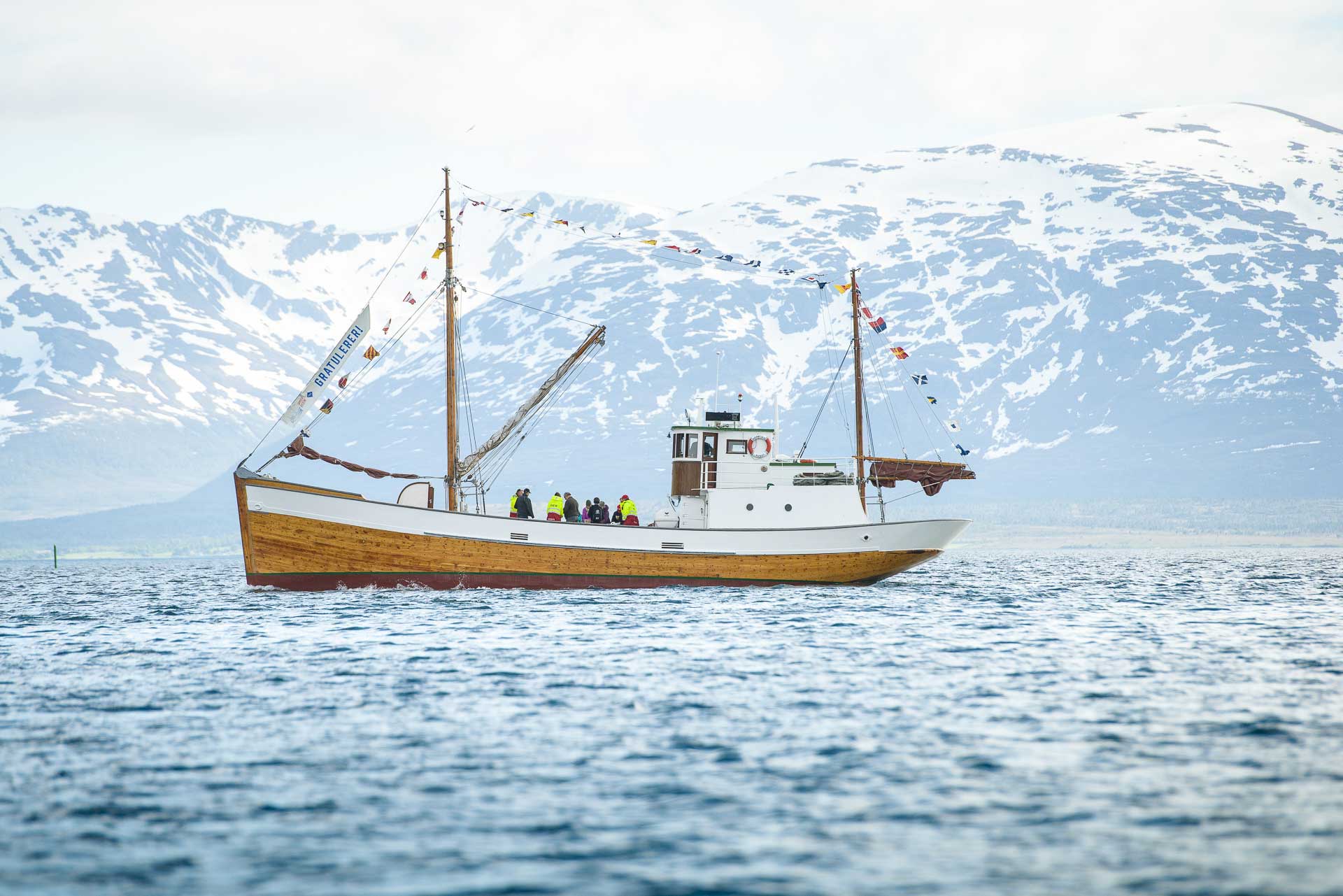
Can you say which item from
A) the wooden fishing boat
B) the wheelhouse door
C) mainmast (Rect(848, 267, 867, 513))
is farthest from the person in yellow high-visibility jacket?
mainmast (Rect(848, 267, 867, 513))

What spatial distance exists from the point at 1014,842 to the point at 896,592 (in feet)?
127

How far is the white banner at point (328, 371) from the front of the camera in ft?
151

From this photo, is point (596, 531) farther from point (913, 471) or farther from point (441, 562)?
point (913, 471)

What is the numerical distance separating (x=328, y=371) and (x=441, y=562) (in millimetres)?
7437

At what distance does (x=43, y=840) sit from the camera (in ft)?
47.7

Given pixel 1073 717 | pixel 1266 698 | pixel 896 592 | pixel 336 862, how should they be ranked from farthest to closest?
1. pixel 896 592
2. pixel 1266 698
3. pixel 1073 717
4. pixel 336 862

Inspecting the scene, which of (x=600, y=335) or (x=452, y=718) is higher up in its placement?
(x=600, y=335)

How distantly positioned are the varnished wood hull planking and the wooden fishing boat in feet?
0.15

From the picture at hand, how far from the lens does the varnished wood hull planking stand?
44.7 metres

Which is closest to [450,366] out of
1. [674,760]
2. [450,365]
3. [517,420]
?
[450,365]

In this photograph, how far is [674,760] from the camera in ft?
60.3

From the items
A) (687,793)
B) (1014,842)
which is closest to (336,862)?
(687,793)

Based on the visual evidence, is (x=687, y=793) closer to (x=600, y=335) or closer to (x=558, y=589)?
(x=558, y=589)

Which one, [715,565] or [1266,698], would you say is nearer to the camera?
[1266,698]
